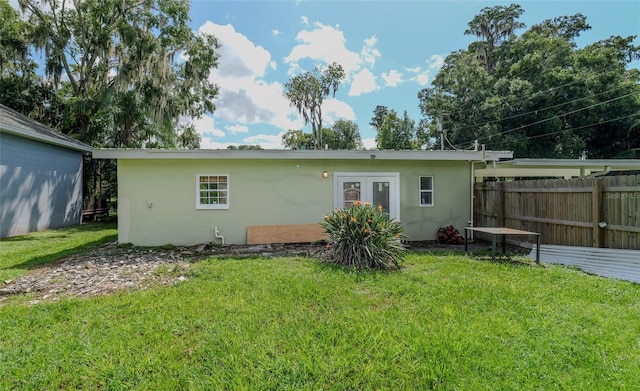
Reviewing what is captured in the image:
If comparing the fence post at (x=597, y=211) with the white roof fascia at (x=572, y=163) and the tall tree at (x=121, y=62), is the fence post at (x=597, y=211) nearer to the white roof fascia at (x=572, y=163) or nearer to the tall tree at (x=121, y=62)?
the white roof fascia at (x=572, y=163)

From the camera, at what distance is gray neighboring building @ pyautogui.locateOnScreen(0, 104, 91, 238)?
9781 mm

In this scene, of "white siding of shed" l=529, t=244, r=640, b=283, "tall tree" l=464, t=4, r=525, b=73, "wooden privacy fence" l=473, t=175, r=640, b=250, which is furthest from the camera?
"tall tree" l=464, t=4, r=525, b=73

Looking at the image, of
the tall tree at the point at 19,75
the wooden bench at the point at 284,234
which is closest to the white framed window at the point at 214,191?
the wooden bench at the point at 284,234

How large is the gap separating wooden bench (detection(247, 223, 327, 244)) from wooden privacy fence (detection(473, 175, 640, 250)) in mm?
4727

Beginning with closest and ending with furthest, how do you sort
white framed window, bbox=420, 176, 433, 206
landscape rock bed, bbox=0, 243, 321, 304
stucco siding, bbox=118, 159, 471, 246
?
landscape rock bed, bbox=0, 243, 321, 304, stucco siding, bbox=118, 159, 471, 246, white framed window, bbox=420, 176, 433, 206

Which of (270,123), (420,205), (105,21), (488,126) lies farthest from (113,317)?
(270,123)

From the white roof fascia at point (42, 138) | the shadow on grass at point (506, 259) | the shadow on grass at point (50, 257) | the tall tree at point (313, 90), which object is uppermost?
the tall tree at point (313, 90)

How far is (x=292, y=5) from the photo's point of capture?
11164mm

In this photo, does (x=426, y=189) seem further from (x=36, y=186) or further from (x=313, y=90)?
(x=313, y=90)

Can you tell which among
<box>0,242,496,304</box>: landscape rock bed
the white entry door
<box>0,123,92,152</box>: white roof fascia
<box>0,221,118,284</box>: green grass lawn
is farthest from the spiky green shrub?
<box>0,123,92,152</box>: white roof fascia

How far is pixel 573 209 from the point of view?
643 cm

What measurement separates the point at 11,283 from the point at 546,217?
10.1m

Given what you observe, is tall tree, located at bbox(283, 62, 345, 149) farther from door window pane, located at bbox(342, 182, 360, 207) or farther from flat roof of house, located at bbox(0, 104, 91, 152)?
door window pane, located at bbox(342, 182, 360, 207)

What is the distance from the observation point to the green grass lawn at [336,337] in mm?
2359
